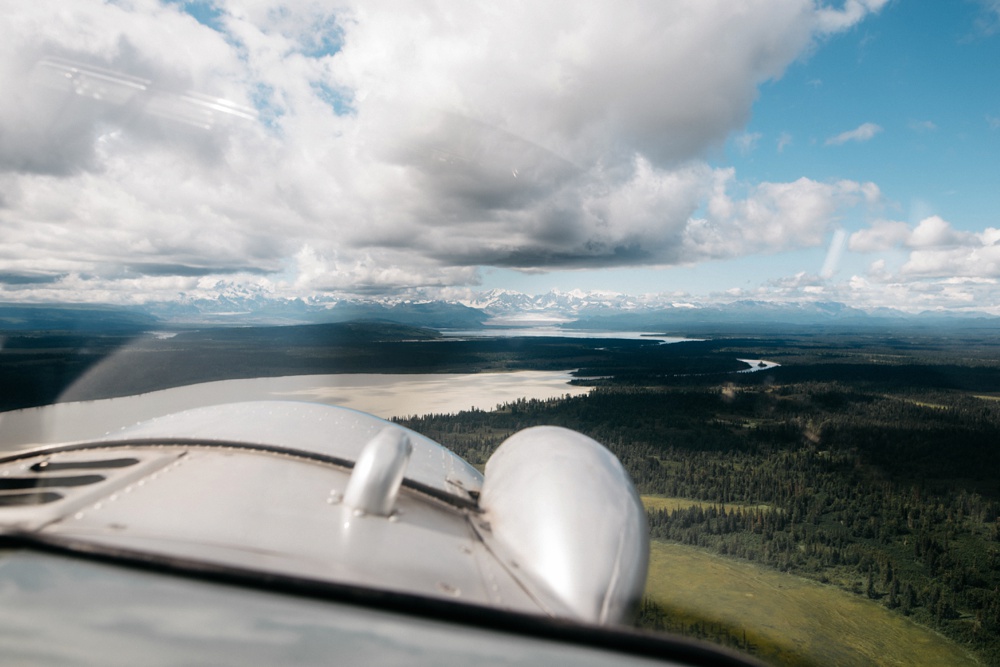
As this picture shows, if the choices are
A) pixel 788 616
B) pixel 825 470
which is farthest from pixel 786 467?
pixel 788 616

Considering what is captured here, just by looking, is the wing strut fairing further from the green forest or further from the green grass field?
the green forest

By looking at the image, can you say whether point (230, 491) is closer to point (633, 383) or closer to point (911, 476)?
point (911, 476)

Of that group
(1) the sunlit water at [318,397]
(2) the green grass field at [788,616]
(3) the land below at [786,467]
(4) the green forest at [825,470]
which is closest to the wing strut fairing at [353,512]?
(1) the sunlit water at [318,397]

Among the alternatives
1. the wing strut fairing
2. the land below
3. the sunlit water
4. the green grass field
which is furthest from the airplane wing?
the green grass field

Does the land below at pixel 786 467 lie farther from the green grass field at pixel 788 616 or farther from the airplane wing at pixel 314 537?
the airplane wing at pixel 314 537


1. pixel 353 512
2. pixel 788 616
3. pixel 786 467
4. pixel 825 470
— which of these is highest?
pixel 353 512

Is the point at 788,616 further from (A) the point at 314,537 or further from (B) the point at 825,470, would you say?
(B) the point at 825,470
